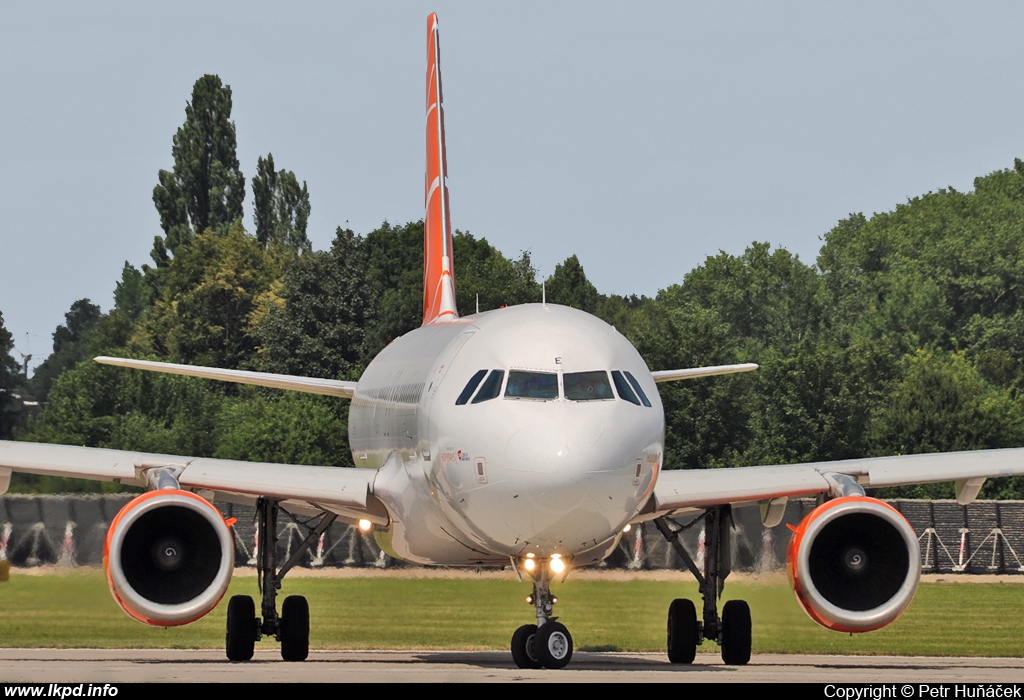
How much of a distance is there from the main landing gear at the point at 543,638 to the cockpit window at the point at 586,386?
210cm

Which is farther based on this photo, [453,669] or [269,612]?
[269,612]

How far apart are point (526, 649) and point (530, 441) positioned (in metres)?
2.84

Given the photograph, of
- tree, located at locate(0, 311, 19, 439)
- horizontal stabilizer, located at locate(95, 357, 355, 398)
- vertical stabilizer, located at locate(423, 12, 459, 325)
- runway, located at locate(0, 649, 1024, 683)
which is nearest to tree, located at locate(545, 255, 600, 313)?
tree, located at locate(0, 311, 19, 439)

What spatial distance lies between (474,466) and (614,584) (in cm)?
1331

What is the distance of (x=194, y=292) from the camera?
94.7 meters

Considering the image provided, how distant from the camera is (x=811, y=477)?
2077 cm

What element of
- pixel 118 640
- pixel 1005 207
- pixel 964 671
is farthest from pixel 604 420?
pixel 1005 207

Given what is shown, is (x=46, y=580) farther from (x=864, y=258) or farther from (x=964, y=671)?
(x=864, y=258)

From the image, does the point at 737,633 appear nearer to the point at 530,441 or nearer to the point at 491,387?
the point at 491,387

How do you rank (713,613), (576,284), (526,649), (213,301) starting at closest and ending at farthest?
(526,649) < (713,613) < (213,301) < (576,284)

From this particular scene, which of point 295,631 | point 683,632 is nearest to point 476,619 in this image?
point 295,631

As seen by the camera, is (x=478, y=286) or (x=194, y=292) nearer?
(x=478, y=286)

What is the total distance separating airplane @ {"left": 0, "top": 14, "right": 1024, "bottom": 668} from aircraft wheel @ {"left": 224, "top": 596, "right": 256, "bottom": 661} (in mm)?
24

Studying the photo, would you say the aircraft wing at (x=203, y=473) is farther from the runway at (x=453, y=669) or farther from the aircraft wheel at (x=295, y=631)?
the aircraft wheel at (x=295, y=631)
